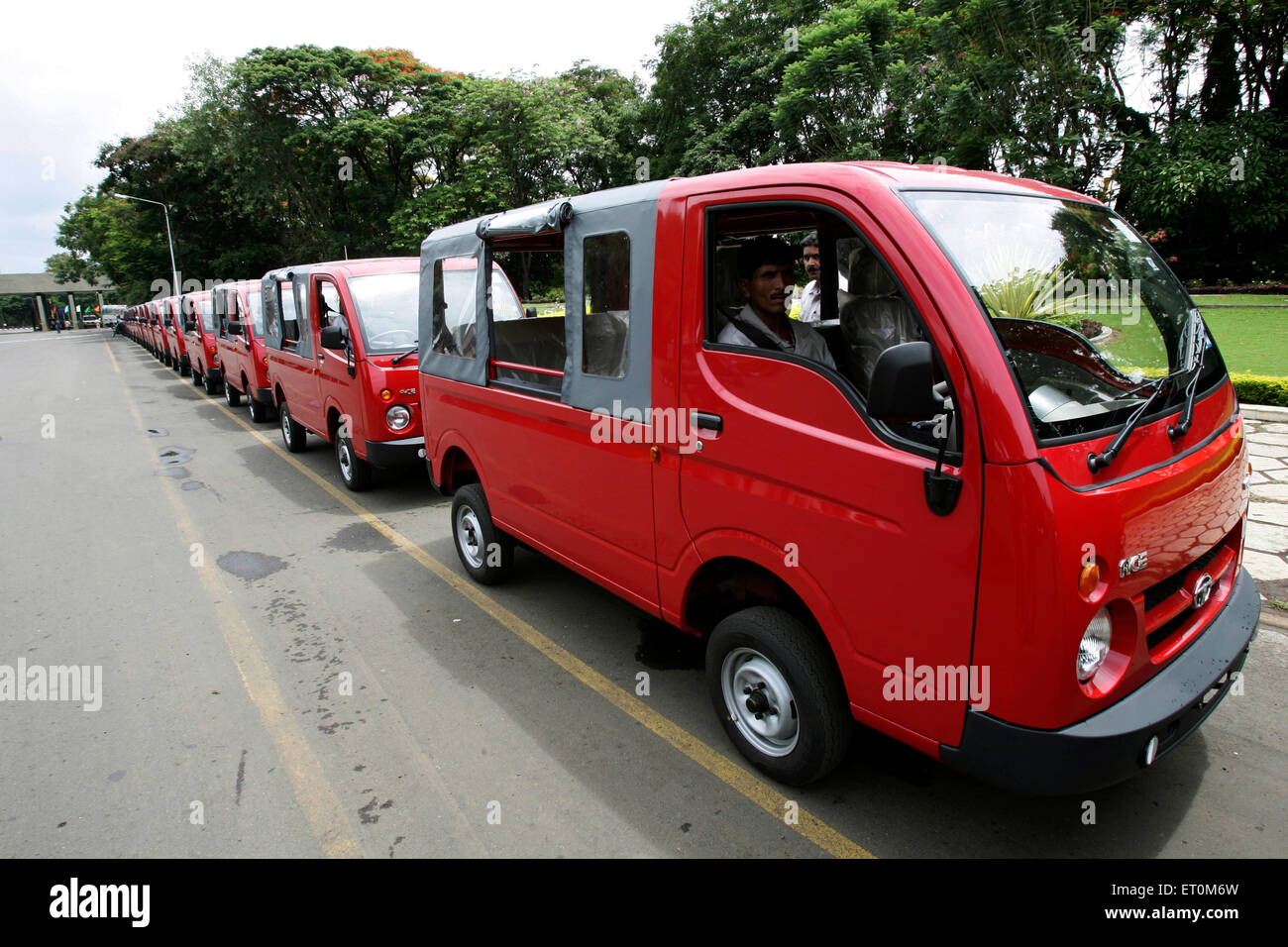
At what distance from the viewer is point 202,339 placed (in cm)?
A: 1639

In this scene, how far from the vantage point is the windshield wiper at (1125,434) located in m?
2.10

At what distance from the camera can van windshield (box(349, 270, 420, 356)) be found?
6.98 meters

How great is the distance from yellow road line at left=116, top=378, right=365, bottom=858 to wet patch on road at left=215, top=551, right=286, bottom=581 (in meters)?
0.15

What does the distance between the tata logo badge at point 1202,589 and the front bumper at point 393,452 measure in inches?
229

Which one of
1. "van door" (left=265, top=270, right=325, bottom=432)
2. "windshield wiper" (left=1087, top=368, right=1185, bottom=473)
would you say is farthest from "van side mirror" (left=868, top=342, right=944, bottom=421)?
"van door" (left=265, top=270, right=325, bottom=432)

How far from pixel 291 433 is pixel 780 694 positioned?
8550 millimetres

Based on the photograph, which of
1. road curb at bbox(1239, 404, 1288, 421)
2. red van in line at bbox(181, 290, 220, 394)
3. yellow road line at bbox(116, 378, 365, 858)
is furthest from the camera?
red van in line at bbox(181, 290, 220, 394)

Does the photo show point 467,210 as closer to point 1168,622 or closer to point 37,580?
point 37,580

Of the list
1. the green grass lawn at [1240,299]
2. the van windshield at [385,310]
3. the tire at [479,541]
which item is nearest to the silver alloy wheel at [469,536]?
the tire at [479,541]

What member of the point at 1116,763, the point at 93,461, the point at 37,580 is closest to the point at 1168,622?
the point at 1116,763

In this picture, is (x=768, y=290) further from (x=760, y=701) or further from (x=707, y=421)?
(x=760, y=701)

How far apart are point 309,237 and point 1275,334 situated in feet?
115

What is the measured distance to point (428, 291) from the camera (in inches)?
202

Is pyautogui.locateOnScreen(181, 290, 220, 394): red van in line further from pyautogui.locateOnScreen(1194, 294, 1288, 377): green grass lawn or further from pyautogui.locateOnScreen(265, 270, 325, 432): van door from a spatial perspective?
pyautogui.locateOnScreen(1194, 294, 1288, 377): green grass lawn
